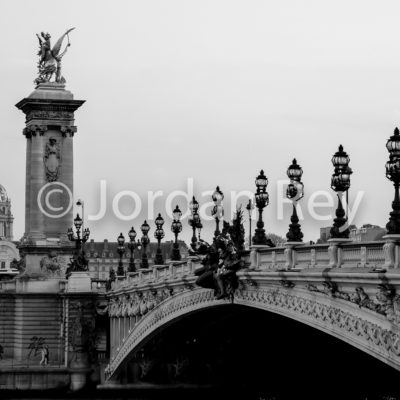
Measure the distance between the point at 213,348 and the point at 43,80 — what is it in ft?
116

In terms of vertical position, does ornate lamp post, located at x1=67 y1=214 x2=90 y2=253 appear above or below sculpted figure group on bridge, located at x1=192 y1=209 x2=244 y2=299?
above

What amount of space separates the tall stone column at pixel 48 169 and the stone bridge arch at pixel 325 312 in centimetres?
4132

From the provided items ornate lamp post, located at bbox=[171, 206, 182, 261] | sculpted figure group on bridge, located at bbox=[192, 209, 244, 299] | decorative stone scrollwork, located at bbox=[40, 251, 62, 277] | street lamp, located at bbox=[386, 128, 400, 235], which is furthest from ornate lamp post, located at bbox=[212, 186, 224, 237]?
decorative stone scrollwork, located at bbox=[40, 251, 62, 277]

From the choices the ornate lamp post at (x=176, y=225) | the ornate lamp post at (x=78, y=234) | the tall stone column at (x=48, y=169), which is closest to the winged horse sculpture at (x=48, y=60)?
the tall stone column at (x=48, y=169)

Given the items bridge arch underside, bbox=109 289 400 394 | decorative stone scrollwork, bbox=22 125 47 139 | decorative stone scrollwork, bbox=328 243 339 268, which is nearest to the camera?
bridge arch underside, bbox=109 289 400 394

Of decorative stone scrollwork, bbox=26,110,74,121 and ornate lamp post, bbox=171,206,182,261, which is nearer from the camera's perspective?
ornate lamp post, bbox=171,206,182,261

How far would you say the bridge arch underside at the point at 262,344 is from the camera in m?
38.9

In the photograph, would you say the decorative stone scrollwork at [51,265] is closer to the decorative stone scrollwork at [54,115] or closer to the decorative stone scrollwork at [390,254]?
the decorative stone scrollwork at [54,115]

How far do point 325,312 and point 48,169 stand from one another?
65.0 metres

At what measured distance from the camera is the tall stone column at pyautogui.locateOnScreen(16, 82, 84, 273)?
103 meters

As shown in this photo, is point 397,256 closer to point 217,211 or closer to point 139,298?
point 217,211

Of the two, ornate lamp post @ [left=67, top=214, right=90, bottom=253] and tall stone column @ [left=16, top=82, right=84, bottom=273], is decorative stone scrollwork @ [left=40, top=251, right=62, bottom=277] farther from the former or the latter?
ornate lamp post @ [left=67, top=214, right=90, bottom=253]

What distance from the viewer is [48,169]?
104000mm

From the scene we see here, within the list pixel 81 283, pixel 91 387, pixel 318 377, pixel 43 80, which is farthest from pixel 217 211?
pixel 43 80
